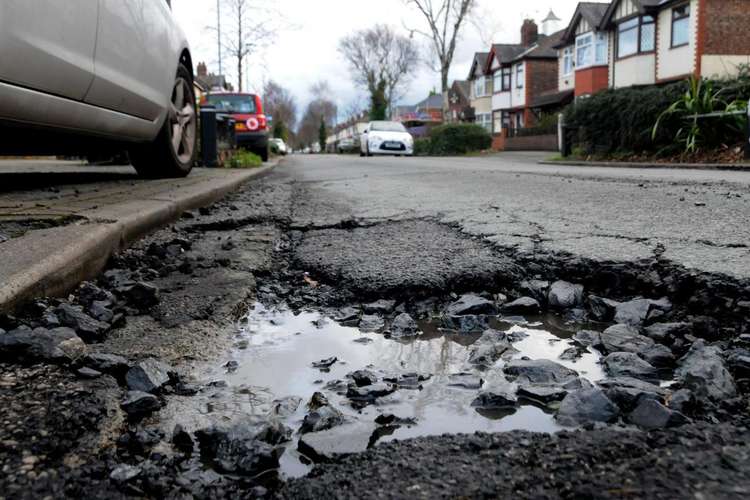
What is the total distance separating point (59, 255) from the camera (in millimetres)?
2211

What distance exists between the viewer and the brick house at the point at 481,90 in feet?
164

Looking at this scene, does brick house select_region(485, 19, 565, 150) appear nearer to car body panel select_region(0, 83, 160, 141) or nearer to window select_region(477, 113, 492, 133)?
window select_region(477, 113, 492, 133)

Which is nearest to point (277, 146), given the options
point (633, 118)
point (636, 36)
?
point (636, 36)

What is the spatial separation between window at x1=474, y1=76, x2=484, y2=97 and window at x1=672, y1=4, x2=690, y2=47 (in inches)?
973

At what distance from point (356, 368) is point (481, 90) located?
51938 millimetres

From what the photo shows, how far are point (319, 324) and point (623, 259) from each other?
137 centimetres

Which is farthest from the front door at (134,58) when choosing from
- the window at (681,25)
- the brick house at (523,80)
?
the brick house at (523,80)

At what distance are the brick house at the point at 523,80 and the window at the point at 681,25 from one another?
12294mm

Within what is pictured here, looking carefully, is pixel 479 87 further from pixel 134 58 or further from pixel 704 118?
pixel 134 58

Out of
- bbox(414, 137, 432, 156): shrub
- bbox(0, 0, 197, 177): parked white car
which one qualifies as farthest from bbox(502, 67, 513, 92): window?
bbox(0, 0, 197, 177): parked white car

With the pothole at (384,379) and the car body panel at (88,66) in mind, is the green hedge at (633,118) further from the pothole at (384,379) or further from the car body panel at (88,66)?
the pothole at (384,379)

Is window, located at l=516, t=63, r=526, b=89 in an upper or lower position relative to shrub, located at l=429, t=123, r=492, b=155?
upper

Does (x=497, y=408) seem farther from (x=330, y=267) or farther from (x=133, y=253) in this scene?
(x=133, y=253)

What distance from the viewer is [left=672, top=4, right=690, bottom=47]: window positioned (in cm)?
2591
